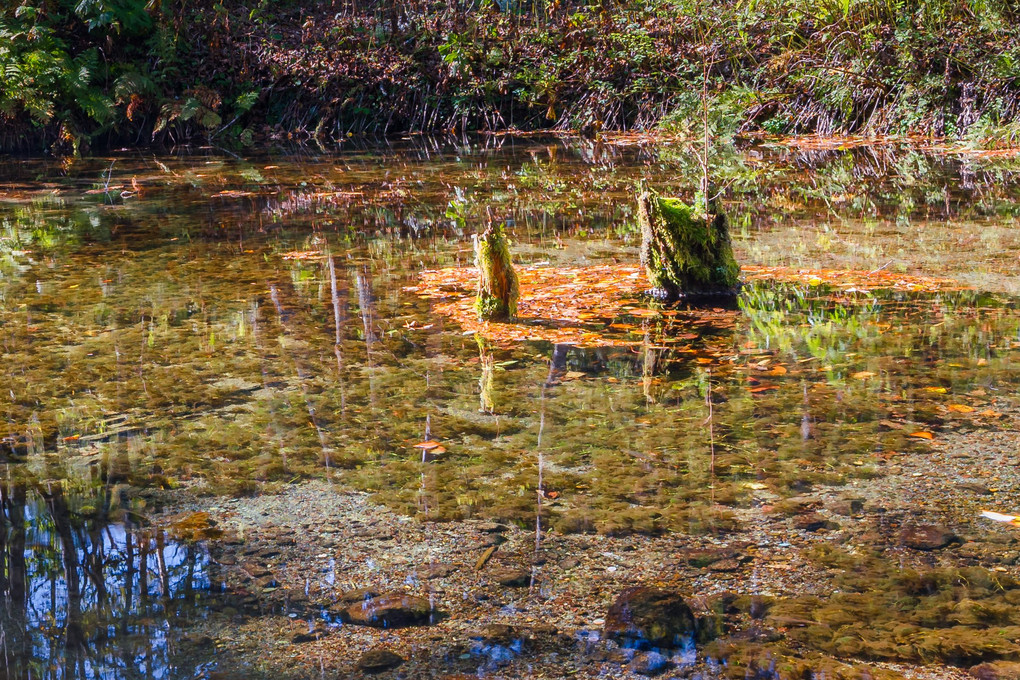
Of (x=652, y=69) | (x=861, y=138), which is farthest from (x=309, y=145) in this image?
(x=861, y=138)

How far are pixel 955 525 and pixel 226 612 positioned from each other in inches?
94.0

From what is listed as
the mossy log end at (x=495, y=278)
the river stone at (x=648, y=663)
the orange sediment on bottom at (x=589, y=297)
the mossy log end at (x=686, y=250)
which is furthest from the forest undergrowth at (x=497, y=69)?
the river stone at (x=648, y=663)

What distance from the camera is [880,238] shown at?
7.47m

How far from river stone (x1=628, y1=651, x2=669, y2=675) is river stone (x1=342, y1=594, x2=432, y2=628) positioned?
2.04 ft

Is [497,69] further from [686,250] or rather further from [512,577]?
[512,577]

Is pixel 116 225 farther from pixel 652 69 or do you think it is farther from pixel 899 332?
pixel 652 69

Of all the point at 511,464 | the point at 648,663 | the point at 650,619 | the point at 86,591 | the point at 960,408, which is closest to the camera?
the point at 648,663

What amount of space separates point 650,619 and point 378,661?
775 mm

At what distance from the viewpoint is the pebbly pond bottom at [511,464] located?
8.36ft

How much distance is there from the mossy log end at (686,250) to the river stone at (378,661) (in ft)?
13.0

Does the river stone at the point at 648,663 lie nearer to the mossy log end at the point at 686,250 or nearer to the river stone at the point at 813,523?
the river stone at the point at 813,523

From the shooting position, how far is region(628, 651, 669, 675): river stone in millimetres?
2369

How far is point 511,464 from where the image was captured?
3701 millimetres

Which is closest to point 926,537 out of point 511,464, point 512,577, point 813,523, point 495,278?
point 813,523
